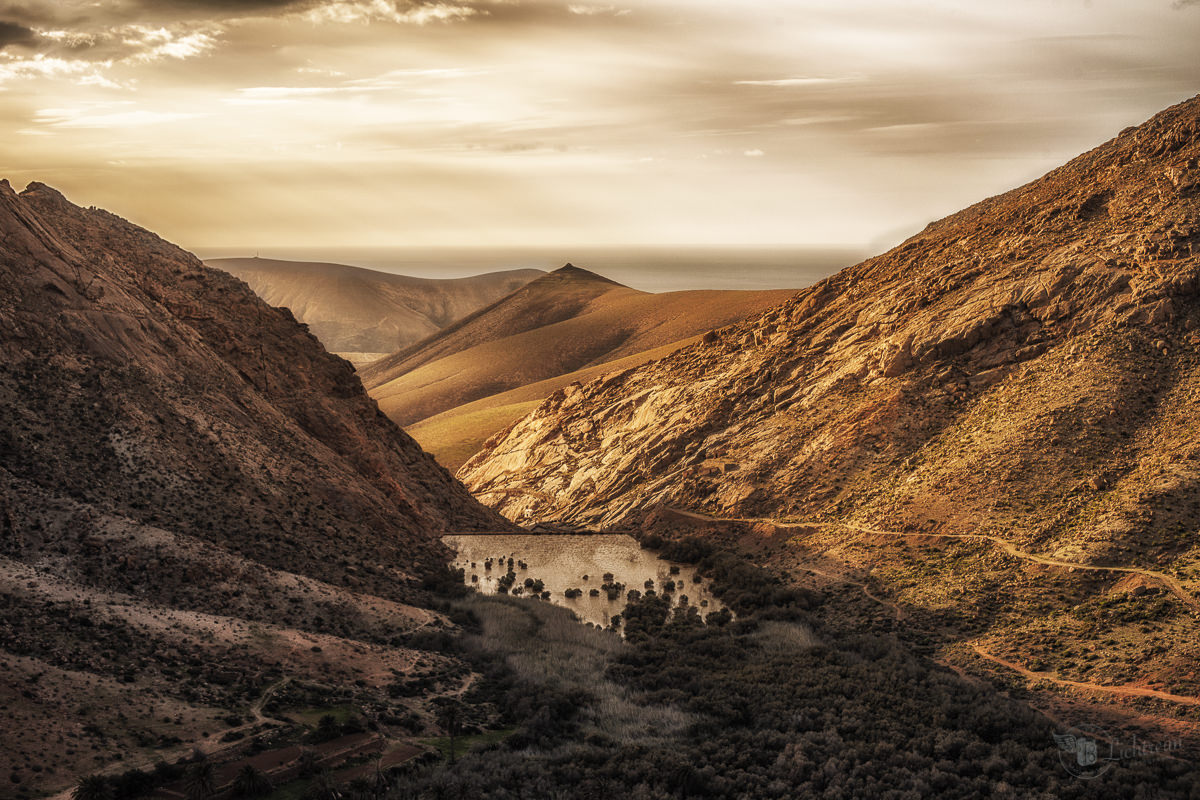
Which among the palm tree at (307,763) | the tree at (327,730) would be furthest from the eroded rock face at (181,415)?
the palm tree at (307,763)

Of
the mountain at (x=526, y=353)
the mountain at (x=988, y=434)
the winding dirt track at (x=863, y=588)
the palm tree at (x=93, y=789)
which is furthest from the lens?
the mountain at (x=526, y=353)

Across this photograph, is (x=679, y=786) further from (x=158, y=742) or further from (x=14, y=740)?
(x=14, y=740)

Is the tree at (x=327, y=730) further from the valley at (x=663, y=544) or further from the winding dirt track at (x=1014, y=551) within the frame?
the winding dirt track at (x=1014, y=551)

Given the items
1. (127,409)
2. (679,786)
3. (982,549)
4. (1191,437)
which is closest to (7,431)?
(127,409)

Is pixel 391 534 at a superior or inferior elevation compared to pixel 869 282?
inferior

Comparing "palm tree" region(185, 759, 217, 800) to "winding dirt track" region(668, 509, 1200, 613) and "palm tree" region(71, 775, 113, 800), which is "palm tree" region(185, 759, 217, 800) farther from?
"winding dirt track" region(668, 509, 1200, 613)

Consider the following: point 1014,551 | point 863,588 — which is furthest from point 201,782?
point 1014,551
